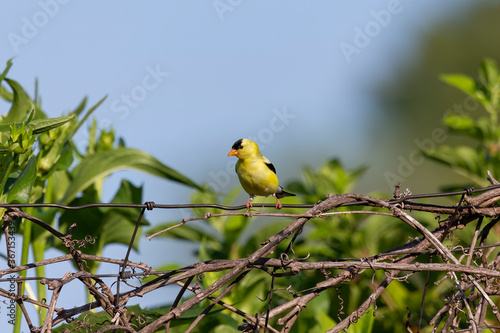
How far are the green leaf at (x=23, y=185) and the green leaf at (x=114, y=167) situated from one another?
0.69m

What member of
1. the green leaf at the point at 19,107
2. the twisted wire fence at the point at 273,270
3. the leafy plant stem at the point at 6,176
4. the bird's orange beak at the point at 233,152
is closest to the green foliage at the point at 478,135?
the bird's orange beak at the point at 233,152

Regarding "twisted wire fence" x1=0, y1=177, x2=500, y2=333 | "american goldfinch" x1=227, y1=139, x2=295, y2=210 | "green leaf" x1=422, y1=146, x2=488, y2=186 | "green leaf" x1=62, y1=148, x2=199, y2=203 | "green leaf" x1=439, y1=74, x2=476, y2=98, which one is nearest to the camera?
"twisted wire fence" x1=0, y1=177, x2=500, y2=333

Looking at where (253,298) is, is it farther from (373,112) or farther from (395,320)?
(373,112)

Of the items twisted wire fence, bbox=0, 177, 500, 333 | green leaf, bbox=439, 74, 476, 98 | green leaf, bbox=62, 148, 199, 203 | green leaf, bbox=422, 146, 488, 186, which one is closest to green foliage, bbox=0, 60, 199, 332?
green leaf, bbox=62, 148, 199, 203

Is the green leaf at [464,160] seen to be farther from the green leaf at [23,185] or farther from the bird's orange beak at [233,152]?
the green leaf at [23,185]

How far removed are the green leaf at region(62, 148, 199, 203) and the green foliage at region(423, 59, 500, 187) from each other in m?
1.82

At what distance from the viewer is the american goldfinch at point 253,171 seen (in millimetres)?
3592

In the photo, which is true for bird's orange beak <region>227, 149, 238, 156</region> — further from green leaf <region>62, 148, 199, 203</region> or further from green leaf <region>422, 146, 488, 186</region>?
green leaf <region>422, 146, 488, 186</region>

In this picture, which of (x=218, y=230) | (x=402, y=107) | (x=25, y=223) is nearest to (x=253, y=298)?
(x=218, y=230)

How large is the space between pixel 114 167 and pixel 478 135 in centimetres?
267

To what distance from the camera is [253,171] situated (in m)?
3.65

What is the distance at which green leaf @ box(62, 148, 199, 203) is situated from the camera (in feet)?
10.3

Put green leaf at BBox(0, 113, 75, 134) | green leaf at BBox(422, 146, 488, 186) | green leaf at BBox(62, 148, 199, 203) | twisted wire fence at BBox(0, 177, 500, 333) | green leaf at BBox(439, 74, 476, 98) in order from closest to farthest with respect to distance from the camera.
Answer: twisted wire fence at BBox(0, 177, 500, 333) → green leaf at BBox(0, 113, 75, 134) → green leaf at BBox(62, 148, 199, 203) → green leaf at BBox(422, 146, 488, 186) → green leaf at BBox(439, 74, 476, 98)

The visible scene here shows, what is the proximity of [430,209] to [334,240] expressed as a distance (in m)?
1.97
